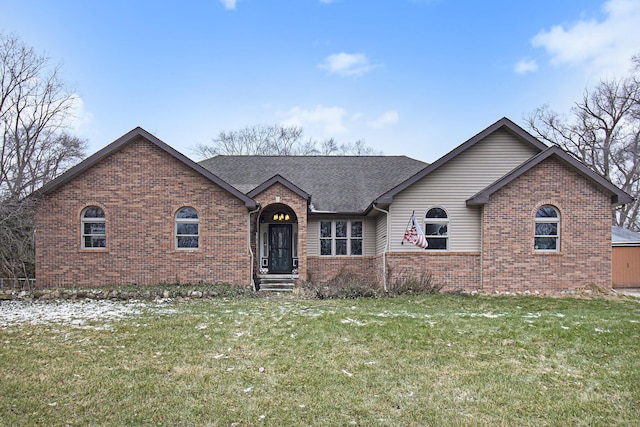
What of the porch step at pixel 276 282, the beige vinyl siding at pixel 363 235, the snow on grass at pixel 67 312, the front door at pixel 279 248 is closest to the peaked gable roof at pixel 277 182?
the beige vinyl siding at pixel 363 235

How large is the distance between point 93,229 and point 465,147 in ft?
41.1

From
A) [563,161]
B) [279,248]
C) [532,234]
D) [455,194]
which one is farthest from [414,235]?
[279,248]

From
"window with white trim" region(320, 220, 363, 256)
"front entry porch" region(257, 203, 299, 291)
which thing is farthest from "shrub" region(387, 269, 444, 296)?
"front entry porch" region(257, 203, 299, 291)

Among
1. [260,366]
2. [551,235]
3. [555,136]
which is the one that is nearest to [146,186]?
[260,366]

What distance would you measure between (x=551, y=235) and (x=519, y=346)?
872cm

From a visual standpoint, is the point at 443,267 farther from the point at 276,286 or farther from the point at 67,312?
the point at 67,312

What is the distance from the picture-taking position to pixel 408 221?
15.4 m

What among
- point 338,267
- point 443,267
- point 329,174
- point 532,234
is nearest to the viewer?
point 532,234

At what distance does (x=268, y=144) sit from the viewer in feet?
141

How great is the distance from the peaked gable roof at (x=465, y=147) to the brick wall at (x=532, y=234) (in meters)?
1.27

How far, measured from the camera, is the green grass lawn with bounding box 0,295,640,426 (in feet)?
15.4

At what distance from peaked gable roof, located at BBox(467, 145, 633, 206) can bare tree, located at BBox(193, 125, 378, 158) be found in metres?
28.2

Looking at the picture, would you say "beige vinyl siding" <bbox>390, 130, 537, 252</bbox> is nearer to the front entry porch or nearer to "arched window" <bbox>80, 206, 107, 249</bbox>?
the front entry porch

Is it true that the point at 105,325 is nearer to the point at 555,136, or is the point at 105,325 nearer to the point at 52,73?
the point at 52,73
